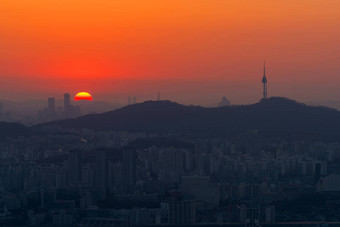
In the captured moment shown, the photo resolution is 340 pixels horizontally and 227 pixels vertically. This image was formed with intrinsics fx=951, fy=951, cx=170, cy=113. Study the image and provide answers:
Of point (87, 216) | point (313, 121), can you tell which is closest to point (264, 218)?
point (87, 216)

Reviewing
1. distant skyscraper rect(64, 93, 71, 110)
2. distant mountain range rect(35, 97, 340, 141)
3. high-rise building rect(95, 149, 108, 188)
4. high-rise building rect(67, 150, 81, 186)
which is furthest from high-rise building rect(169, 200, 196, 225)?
distant skyscraper rect(64, 93, 71, 110)

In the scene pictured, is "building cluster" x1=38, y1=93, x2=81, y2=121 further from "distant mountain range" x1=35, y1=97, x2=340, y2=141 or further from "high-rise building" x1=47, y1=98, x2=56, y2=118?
"distant mountain range" x1=35, y1=97, x2=340, y2=141

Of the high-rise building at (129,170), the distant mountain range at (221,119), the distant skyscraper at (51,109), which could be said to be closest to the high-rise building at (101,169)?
the high-rise building at (129,170)

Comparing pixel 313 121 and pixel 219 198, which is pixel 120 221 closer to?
pixel 219 198

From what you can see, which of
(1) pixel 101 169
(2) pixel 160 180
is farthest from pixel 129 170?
(2) pixel 160 180

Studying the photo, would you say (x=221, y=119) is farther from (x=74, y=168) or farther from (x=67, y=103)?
(x=74, y=168)
